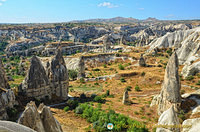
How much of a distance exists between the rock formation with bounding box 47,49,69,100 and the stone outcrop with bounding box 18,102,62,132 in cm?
1535

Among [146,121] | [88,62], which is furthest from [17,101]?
[88,62]

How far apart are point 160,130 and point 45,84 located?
15798 mm

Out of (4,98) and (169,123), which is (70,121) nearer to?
(4,98)

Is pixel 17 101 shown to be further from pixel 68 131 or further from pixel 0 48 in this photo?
pixel 0 48

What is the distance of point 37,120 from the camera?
25.9 feet

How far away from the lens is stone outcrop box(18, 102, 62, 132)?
7668 millimetres

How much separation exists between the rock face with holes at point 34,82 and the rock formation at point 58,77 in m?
2.00

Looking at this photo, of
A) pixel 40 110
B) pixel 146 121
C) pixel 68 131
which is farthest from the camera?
pixel 146 121

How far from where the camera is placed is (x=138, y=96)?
1099 inches

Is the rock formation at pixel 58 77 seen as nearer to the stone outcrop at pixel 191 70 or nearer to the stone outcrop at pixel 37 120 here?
the stone outcrop at pixel 37 120

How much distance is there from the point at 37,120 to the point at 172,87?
1387 cm

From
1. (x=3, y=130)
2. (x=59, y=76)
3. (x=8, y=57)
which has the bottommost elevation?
(x=8, y=57)

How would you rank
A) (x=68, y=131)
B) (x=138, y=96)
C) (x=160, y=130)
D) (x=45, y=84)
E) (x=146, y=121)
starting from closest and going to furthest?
1. (x=160, y=130)
2. (x=68, y=131)
3. (x=146, y=121)
4. (x=45, y=84)
5. (x=138, y=96)

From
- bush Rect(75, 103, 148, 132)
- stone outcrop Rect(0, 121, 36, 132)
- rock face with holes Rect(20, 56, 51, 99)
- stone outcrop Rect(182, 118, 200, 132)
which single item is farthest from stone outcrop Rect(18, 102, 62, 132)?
rock face with holes Rect(20, 56, 51, 99)
